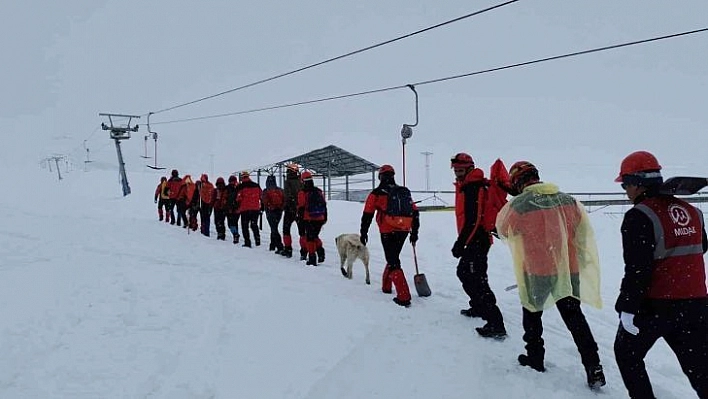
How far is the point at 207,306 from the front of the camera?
18.3 feet

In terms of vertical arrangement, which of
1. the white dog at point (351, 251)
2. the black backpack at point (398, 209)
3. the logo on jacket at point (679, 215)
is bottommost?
the white dog at point (351, 251)

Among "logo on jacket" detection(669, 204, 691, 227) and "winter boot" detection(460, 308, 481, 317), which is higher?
"logo on jacket" detection(669, 204, 691, 227)

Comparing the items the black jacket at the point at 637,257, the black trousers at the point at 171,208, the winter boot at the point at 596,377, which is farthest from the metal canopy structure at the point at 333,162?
the black jacket at the point at 637,257

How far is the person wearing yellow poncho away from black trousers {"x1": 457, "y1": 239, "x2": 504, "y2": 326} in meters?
0.86

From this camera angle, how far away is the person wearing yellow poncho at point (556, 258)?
3.86 meters

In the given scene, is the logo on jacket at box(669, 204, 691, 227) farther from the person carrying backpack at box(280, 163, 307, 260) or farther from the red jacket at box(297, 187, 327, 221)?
the person carrying backpack at box(280, 163, 307, 260)

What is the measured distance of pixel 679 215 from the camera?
9.75 feet

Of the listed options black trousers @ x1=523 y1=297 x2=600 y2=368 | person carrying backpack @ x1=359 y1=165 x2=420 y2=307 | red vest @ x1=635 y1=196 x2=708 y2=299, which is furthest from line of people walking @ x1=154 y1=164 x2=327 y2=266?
red vest @ x1=635 y1=196 x2=708 y2=299

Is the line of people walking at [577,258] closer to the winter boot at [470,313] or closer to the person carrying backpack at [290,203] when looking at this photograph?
the winter boot at [470,313]

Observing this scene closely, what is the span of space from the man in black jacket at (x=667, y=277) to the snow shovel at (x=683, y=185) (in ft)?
0.20

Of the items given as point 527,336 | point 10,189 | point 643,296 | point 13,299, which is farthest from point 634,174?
point 10,189

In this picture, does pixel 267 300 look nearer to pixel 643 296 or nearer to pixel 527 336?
pixel 527 336

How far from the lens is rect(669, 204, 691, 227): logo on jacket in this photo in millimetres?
2941

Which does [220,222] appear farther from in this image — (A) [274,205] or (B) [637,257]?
(B) [637,257]
